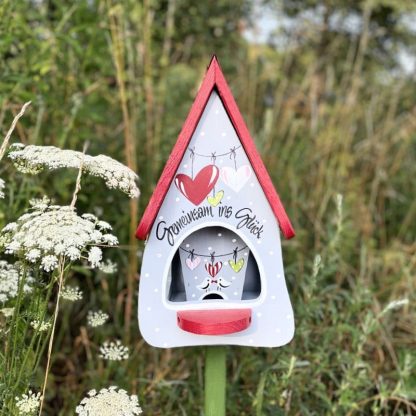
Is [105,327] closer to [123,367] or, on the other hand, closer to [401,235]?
[123,367]

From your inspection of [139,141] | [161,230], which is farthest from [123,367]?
[139,141]

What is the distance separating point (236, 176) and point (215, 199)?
0.09 metres

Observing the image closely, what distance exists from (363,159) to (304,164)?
28.6 inches

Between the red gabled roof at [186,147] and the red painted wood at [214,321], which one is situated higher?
the red gabled roof at [186,147]

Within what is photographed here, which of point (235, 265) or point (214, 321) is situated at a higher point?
point (235, 265)

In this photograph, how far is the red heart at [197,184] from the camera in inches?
69.7

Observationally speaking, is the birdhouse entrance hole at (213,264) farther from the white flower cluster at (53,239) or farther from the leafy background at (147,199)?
the white flower cluster at (53,239)

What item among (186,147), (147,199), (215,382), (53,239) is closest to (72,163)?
(53,239)

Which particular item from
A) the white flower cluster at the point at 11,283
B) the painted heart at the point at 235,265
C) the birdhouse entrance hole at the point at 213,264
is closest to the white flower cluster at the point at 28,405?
the white flower cluster at the point at 11,283

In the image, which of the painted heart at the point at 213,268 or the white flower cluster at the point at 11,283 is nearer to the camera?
the white flower cluster at the point at 11,283

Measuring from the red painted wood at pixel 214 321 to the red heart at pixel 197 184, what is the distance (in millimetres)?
307

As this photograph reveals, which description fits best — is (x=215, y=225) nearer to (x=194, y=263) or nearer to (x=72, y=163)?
(x=194, y=263)

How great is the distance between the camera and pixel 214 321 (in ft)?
5.44

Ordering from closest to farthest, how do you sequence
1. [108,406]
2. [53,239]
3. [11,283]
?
[53,239], [108,406], [11,283]
